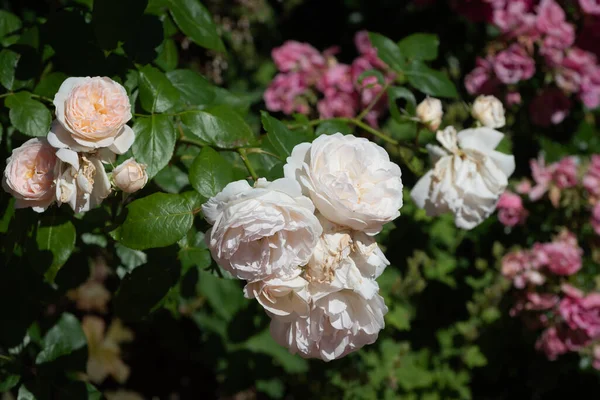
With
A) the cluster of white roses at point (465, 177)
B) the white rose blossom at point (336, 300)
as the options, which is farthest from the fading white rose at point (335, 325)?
the cluster of white roses at point (465, 177)

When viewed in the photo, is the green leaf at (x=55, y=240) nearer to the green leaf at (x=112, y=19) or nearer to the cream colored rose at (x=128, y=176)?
the cream colored rose at (x=128, y=176)

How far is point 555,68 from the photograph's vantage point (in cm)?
248

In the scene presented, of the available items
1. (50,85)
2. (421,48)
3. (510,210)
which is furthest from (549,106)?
(50,85)

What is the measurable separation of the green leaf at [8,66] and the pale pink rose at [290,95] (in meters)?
1.26

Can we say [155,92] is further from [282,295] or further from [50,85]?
[282,295]

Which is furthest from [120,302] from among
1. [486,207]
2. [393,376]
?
[393,376]

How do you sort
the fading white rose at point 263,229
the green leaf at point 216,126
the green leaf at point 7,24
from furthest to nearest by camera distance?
the green leaf at point 7,24, the green leaf at point 216,126, the fading white rose at point 263,229

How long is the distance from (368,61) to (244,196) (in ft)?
5.07

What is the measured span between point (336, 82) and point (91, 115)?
4.88 feet

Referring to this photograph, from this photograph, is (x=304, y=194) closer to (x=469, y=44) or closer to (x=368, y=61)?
(x=368, y=61)

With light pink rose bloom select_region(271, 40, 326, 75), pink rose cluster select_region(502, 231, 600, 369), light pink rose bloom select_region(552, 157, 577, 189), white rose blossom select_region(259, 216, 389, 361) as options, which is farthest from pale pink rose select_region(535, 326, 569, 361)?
white rose blossom select_region(259, 216, 389, 361)

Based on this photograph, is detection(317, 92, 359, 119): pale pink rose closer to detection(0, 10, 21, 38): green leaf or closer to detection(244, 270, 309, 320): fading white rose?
detection(0, 10, 21, 38): green leaf

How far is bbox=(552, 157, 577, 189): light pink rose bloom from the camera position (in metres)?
2.21

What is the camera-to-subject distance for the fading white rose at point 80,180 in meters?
0.88
